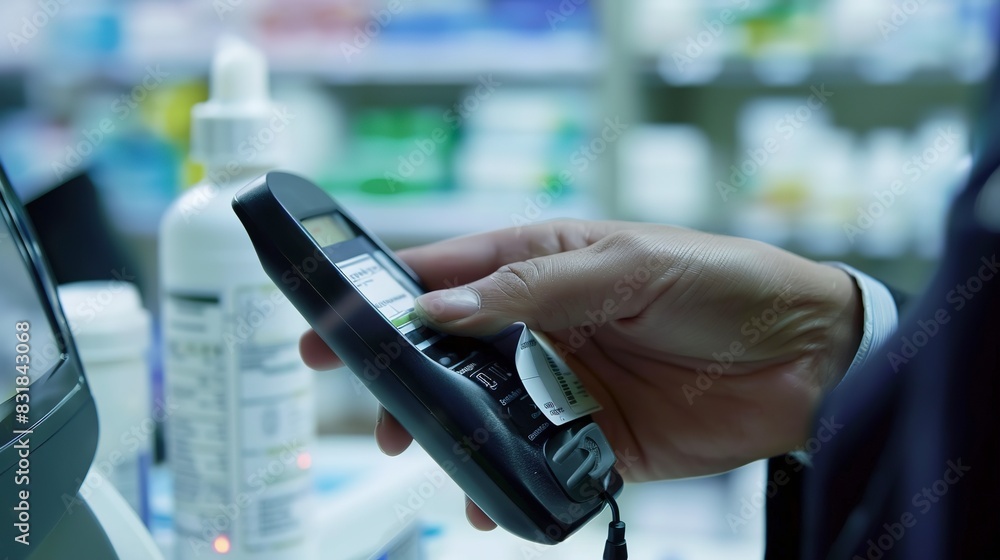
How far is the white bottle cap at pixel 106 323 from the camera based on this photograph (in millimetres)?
522

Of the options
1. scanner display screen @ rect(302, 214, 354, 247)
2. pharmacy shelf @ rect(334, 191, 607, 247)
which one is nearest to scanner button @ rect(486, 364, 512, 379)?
scanner display screen @ rect(302, 214, 354, 247)

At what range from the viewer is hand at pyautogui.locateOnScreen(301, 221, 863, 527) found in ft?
1.62

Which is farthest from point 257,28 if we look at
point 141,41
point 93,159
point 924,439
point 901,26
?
point 924,439

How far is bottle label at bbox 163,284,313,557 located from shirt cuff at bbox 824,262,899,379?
35 cm

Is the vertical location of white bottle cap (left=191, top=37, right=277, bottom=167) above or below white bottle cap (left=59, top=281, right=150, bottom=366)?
above

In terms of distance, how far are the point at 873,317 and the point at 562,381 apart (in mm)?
215

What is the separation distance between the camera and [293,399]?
0.52 m

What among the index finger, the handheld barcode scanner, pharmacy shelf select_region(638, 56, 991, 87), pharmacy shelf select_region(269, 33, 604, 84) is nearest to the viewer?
the handheld barcode scanner

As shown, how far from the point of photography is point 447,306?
0.47m

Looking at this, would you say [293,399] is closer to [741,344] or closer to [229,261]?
[229,261]

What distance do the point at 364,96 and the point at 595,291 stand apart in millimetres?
1365

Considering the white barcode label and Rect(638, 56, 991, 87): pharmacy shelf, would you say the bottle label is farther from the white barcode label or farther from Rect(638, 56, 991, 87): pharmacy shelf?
Rect(638, 56, 991, 87): pharmacy shelf

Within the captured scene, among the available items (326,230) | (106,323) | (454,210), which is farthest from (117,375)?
(454,210)

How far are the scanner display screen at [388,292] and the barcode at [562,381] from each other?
0.23 ft
